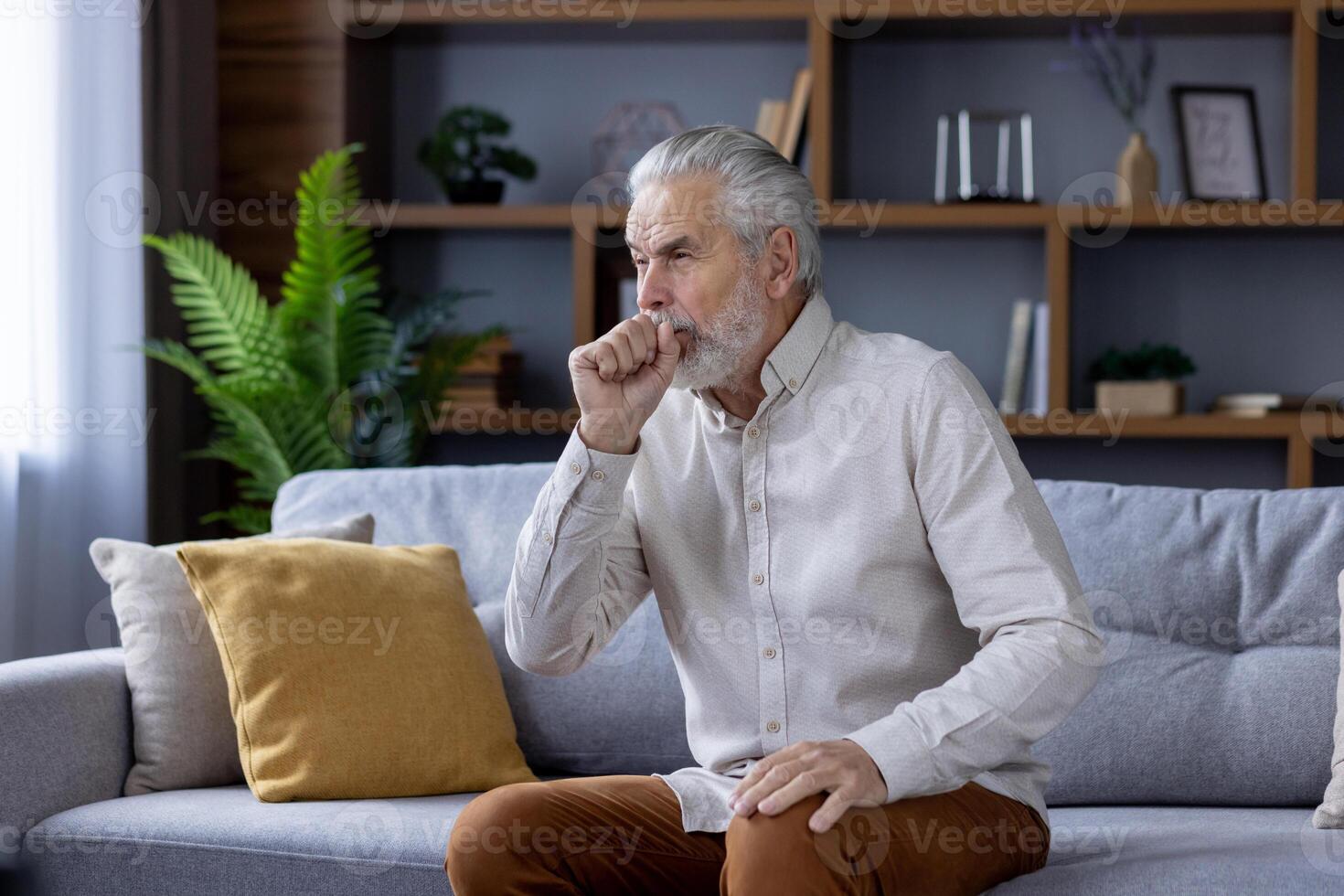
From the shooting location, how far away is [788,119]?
348 centimetres

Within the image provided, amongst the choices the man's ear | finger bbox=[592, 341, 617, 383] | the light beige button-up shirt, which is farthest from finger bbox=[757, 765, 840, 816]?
the man's ear

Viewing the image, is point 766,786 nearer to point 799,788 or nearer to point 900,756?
point 799,788

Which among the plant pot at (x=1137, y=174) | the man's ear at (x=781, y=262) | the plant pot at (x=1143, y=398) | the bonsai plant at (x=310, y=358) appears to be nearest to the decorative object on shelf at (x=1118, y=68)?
the plant pot at (x=1137, y=174)

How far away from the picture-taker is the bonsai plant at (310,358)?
10.3 ft

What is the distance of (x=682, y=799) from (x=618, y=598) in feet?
0.89

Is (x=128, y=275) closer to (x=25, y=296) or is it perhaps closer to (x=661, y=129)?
(x=25, y=296)

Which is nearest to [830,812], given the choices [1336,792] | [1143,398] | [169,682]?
[1336,792]

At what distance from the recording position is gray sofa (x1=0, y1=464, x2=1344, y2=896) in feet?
5.87

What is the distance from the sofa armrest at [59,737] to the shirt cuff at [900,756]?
1095 mm

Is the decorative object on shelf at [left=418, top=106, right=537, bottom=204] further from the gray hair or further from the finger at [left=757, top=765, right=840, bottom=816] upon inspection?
the finger at [left=757, top=765, right=840, bottom=816]

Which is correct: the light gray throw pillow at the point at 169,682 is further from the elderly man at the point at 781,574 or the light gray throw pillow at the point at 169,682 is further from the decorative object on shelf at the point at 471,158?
the decorative object on shelf at the point at 471,158

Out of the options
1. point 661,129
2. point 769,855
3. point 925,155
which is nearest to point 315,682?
point 769,855

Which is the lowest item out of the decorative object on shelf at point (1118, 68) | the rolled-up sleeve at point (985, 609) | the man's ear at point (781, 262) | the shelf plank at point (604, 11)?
the rolled-up sleeve at point (985, 609)

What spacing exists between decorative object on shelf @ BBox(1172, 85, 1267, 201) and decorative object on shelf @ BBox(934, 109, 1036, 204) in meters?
0.34
